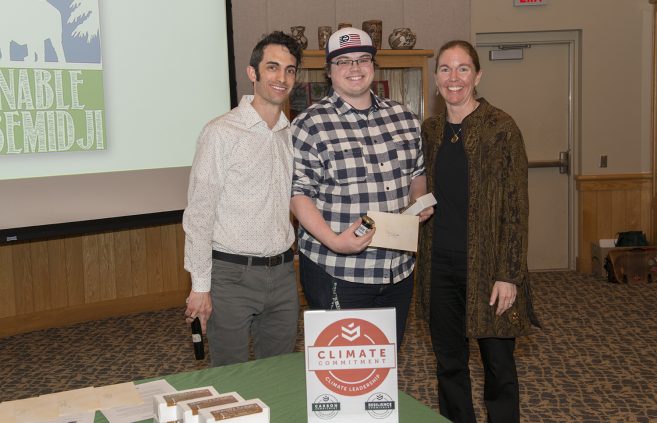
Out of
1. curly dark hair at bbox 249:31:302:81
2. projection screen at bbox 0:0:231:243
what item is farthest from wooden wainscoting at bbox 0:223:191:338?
curly dark hair at bbox 249:31:302:81

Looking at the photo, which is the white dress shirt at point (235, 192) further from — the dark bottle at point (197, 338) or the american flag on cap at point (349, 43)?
the american flag on cap at point (349, 43)

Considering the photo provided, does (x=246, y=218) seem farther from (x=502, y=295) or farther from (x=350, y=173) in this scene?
(x=502, y=295)

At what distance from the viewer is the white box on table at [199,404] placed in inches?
57.7

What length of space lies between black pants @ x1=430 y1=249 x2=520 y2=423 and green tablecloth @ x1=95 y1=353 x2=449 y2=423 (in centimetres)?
67

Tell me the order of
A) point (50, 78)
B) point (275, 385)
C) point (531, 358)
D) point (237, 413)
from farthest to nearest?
point (531, 358), point (50, 78), point (275, 385), point (237, 413)

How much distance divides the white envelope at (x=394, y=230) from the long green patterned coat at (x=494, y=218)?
0.27 meters

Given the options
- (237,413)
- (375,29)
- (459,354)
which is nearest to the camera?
(237,413)

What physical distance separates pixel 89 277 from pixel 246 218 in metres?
3.39

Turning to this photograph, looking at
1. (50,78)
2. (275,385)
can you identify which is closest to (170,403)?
(275,385)

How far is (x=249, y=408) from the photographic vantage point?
58.6 inches

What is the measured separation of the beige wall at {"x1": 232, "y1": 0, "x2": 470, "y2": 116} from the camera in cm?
585

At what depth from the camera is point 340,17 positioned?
6074mm

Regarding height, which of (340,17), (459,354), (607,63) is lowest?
(459,354)

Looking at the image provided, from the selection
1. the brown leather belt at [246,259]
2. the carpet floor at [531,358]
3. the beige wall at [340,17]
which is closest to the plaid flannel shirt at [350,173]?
the brown leather belt at [246,259]
